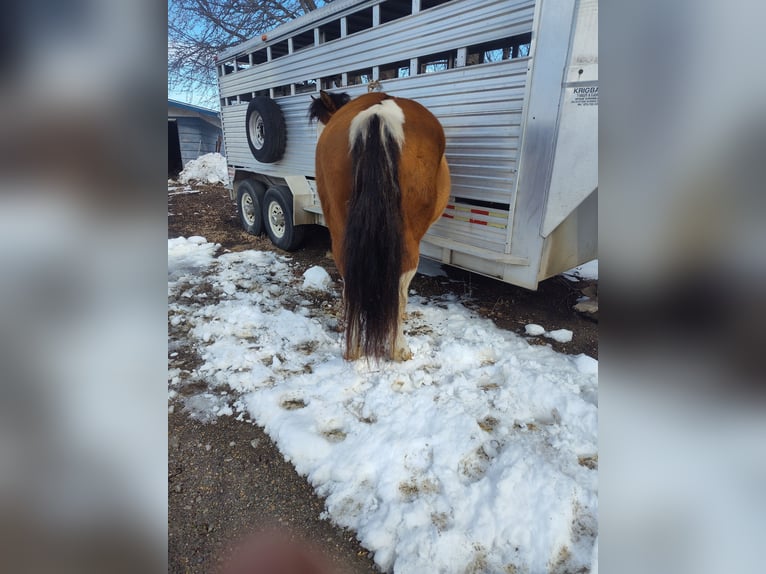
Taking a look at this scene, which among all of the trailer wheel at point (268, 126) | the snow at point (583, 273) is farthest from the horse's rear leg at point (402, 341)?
the trailer wheel at point (268, 126)

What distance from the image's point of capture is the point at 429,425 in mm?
2223

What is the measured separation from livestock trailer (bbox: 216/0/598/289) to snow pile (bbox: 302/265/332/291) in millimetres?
1241

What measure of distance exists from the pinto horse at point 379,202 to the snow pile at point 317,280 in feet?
5.57

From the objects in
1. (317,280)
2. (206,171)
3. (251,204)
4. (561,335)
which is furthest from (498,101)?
(206,171)

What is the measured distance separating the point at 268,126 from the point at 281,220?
1336mm

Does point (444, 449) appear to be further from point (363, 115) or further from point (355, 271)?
point (363, 115)

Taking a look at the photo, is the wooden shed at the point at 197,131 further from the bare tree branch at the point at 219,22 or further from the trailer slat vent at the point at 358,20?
the trailer slat vent at the point at 358,20

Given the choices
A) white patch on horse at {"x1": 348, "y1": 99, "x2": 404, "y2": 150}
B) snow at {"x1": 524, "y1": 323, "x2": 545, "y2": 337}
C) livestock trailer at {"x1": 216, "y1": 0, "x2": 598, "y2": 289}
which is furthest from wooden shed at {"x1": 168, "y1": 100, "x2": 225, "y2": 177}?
snow at {"x1": 524, "y1": 323, "x2": 545, "y2": 337}

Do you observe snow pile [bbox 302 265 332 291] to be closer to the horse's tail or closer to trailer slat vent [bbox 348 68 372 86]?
the horse's tail

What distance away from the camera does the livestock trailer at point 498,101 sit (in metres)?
2.60

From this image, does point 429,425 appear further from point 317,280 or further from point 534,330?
point 317,280

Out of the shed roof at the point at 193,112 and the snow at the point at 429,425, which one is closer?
the snow at the point at 429,425
